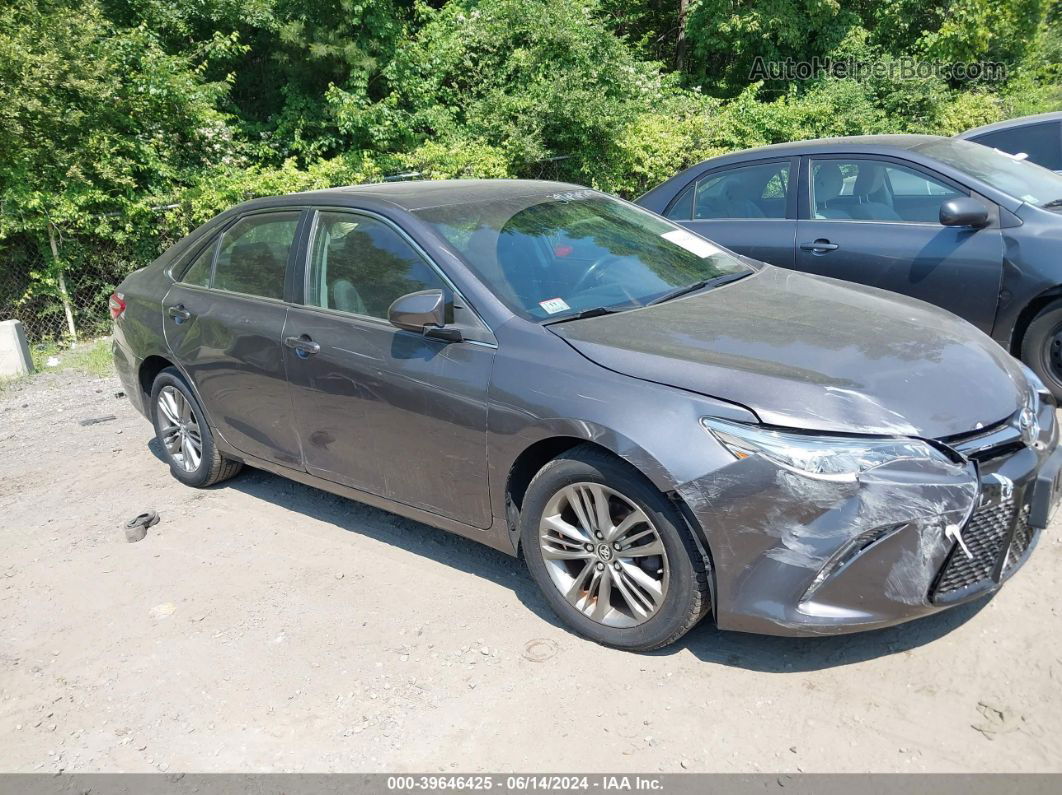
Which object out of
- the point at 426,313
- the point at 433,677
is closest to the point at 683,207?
the point at 426,313

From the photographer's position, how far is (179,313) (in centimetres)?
532

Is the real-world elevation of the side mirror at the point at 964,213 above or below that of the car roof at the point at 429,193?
below

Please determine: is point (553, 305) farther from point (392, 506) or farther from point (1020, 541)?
point (1020, 541)

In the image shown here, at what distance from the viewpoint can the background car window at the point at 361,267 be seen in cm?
420

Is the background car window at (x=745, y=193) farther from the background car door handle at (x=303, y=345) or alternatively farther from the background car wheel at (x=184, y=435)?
the background car wheel at (x=184, y=435)

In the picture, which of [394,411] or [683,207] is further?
[683,207]

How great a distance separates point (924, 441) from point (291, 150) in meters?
14.7

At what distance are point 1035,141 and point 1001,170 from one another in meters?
3.05

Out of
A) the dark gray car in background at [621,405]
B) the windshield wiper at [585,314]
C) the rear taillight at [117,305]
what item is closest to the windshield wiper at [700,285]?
the dark gray car in background at [621,405]

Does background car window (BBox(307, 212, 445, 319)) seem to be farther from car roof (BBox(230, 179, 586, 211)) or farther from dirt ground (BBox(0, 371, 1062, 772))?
dirt ground (BBox(0, 371, 1062, 772))

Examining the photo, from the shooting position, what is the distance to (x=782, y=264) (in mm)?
6484

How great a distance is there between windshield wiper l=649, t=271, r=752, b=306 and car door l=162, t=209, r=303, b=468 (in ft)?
6.08

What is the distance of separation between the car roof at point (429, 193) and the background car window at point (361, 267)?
0.46 feet

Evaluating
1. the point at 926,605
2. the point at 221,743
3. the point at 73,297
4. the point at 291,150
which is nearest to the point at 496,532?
the point at 221,743
